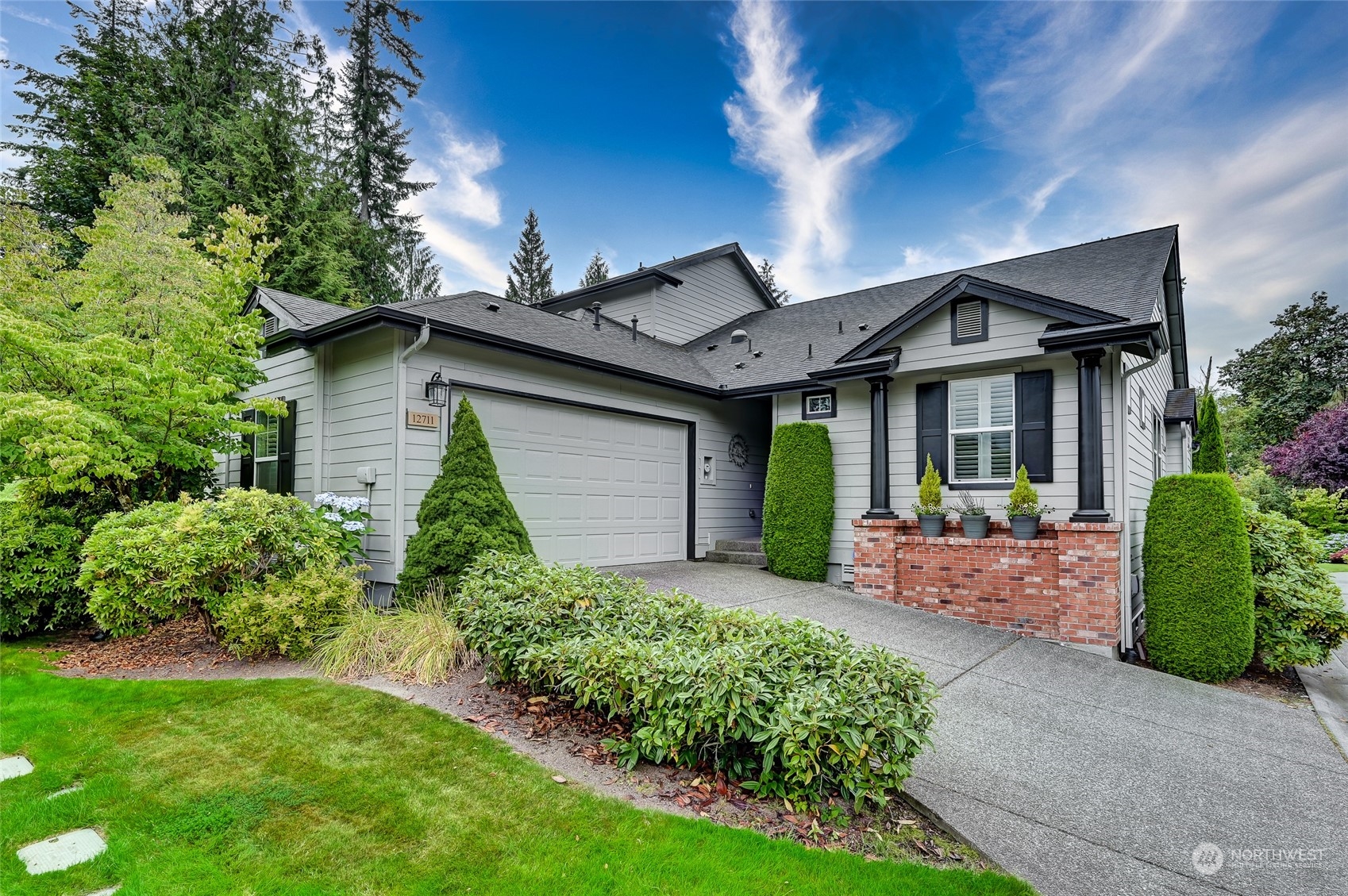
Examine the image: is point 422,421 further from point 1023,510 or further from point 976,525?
point 1023,510

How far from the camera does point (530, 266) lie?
1351 inches

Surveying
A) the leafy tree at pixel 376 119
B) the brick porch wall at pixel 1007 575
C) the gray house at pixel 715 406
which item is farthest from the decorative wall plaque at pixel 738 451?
the leafy tree at pixel 376 119

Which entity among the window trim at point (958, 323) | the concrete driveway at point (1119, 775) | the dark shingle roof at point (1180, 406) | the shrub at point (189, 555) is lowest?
the concrete driveway at point (1119, 775)

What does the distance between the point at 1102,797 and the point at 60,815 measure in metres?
5.04

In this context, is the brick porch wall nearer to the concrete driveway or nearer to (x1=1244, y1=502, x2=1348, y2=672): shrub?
the concrete driveway

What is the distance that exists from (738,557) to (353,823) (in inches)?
286

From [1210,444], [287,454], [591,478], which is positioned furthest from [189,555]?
[1210,444]

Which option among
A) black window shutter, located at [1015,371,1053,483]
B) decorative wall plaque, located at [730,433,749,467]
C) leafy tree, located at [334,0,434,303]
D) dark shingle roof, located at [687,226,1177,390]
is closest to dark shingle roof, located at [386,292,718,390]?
dark shingle roof, located at [687,226,1177,390]

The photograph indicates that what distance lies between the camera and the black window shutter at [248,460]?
27.3 ft

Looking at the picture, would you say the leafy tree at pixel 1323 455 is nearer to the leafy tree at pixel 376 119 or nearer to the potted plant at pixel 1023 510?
the potted plant at pixel 1023 510

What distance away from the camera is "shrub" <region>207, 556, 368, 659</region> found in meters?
4.84

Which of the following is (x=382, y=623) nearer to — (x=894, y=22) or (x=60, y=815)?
(x=60, y=815)

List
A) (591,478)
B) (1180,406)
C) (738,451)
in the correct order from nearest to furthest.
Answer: (591,478) → (738,451) → (1180,406)

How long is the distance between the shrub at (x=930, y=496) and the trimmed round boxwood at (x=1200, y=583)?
1995 mm
